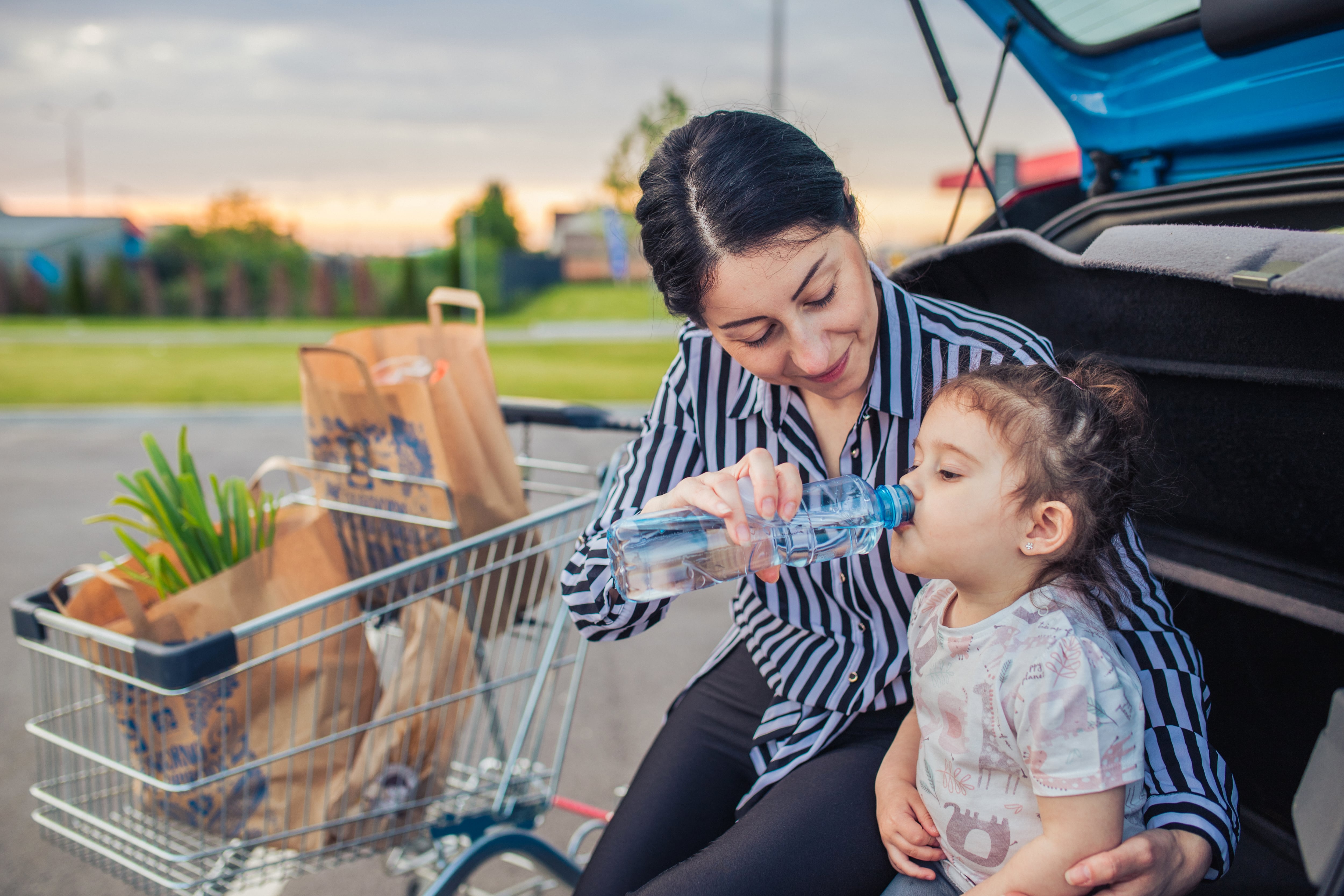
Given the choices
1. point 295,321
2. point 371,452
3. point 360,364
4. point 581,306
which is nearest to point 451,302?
point 360,364

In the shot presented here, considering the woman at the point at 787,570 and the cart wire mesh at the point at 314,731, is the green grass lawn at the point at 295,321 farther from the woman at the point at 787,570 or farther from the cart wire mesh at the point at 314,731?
the woman at the point at 787,570

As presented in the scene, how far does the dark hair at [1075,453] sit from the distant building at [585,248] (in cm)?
1842

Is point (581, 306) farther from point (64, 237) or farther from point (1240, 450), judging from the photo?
point (64, 237)

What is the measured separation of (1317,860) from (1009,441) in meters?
0.74

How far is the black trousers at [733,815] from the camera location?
1.42m

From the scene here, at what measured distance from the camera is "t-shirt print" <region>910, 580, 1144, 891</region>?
1.13 metres

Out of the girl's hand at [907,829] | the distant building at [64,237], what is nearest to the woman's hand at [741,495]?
the girl's hand at [907,829]

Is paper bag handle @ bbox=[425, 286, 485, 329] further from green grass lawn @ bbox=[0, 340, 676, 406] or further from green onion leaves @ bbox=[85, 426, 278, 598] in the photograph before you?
green grass lawn @ bbox=[0, 340, 676, 406]

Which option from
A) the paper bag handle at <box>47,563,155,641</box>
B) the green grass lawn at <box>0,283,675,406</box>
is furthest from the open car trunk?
the paper bag handle at <box>47,563,155,641</box>

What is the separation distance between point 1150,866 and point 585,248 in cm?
6221

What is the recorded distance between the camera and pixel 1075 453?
1.28 metres

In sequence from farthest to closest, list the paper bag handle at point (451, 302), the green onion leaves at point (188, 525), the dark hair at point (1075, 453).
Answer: the paper bag handle at point (451, 302) < the green onion leaves at point (188, 525) < the dark hair at point (1075, 453)

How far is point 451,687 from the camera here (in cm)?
202

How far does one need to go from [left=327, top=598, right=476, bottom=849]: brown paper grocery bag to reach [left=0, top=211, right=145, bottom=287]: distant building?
1731 inches
